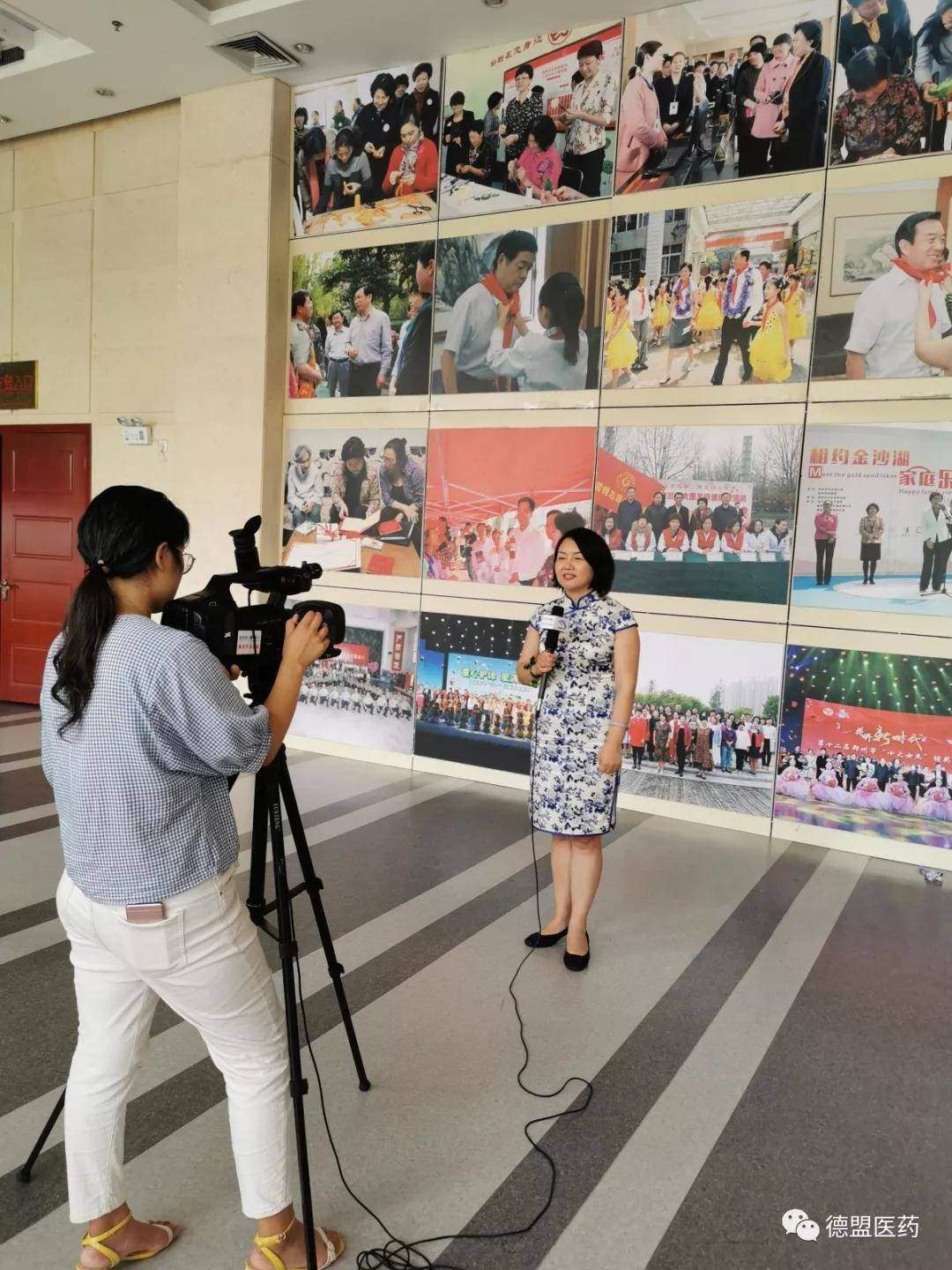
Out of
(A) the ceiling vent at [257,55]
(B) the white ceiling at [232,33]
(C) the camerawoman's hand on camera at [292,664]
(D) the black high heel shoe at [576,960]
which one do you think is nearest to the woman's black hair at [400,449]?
(B) the white ceiling at [232,33]

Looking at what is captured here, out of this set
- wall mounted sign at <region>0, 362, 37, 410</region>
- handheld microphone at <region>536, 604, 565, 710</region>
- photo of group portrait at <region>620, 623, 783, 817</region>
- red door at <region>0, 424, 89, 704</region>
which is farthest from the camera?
wall mounted sign at <region>0, 362, 37, 410</region>

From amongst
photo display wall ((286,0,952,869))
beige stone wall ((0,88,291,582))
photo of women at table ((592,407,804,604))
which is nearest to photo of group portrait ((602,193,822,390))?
photo display wall ((286,0,952,869))

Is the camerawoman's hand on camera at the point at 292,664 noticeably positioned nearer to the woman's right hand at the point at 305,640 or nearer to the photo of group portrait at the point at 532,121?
the woman's right hand at the point at 305,640

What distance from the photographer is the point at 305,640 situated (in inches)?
68.0

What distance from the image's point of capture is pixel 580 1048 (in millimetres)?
2715

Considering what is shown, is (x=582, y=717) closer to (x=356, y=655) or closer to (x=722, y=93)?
(x=356, y=655)

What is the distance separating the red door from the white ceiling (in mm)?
2590

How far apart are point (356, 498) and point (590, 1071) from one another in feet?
14.8

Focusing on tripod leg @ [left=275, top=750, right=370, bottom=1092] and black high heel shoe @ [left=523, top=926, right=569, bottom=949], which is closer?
tripod leg @ [left=275, top=750, right=370, bottom=1092]

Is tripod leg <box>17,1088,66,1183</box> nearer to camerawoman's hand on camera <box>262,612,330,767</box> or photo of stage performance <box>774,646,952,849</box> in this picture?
camerawoman's hand on camera <box>262,612,330,767</box>

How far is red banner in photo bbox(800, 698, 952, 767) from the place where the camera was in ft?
15.0

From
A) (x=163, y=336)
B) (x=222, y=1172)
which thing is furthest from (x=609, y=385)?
(x=222, y=1172)

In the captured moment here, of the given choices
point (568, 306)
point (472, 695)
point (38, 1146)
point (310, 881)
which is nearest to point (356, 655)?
point (472, 695)

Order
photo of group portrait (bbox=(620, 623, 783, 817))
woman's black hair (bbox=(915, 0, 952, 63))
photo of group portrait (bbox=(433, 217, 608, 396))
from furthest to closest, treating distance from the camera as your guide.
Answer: photo of group portrait (bbox=(433, 217, 608, 396)) → photo of group portrait (bbox=(620, 623, 783, 817)) → woman's black hair (bbox=(915, 0, 952, 63))
